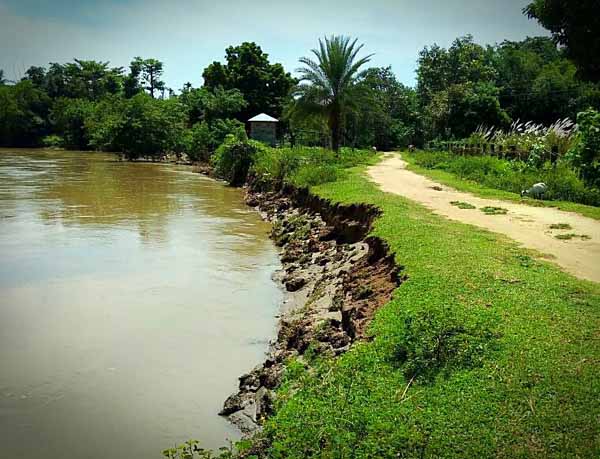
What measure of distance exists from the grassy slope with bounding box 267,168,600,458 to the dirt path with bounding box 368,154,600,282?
1.19 m

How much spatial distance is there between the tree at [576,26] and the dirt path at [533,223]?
110 inches

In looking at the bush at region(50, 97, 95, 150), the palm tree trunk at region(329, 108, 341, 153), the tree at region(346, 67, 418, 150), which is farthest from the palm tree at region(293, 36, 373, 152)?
the bush at region(50, 97, 95, 150)

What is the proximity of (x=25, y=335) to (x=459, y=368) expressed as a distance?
7.37m

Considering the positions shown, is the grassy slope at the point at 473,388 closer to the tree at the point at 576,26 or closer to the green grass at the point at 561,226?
the tree at the point at 576,26

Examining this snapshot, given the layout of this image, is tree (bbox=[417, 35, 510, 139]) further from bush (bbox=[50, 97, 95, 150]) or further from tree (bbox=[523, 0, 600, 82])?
bush (bbox=[50, 97, 95, 150])

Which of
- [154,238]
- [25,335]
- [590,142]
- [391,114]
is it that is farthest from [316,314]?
[391,114]

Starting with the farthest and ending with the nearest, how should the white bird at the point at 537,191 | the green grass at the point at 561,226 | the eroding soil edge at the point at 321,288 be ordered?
A: the white bird at the point at 537,191, the green grass at the point at 561,226, the eroding soil edge at the point at 321,288

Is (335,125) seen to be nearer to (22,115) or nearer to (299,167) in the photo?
(299,167)

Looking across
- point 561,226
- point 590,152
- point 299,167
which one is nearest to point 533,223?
point 561,226

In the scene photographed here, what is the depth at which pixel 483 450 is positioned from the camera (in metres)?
4.11

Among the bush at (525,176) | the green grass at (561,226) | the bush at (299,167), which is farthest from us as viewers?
the bush at (299,167)

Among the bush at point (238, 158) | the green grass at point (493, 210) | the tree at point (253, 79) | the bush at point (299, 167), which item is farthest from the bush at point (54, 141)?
the green grass at point (493, 210)

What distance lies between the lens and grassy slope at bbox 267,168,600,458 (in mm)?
4242

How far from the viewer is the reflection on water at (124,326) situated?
6668 millimetres
